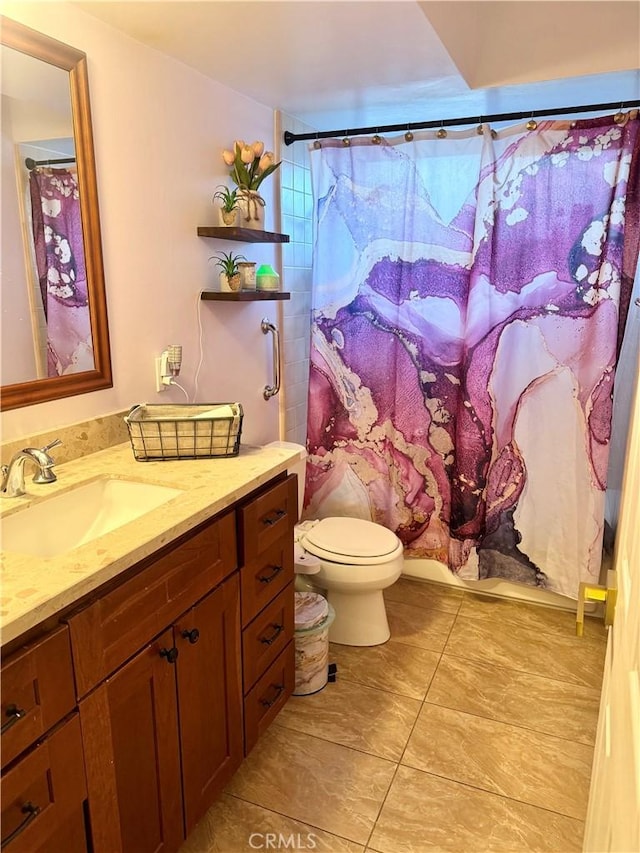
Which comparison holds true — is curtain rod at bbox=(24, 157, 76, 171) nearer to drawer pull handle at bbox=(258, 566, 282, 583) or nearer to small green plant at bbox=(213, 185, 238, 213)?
small green plant at bbox=(213, 185, 238, 213)

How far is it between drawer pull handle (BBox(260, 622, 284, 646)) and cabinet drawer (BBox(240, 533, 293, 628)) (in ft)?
0.34

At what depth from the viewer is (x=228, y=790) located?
1.79 m

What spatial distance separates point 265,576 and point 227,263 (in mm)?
1110

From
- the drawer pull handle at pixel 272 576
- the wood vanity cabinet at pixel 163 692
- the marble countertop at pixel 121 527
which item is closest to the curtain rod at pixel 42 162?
the marble countertop at pixel 121 527

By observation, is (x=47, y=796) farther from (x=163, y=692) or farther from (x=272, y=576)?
(x=272, y=576)

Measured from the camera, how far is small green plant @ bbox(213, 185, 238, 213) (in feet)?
7.02

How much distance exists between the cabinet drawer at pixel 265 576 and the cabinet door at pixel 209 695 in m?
0.05

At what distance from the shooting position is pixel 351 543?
7.95ft

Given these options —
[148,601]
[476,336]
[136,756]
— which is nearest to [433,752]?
[136,756]

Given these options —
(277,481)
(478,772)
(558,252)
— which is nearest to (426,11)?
(558,252)

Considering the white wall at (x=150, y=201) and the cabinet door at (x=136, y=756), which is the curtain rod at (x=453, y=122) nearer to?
the white wall at (x=150, y=201)

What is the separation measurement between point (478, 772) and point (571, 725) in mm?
403

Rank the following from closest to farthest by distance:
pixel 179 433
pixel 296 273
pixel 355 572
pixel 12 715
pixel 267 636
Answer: pixel 12 715 → pixel 179 433 → pixel 267 636 → pixel 355 572 → pixel 296 273

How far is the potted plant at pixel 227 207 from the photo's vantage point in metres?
2.13
